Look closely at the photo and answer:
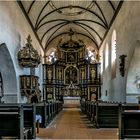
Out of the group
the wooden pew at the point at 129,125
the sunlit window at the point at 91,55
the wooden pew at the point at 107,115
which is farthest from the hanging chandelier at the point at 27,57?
the sunlit window at the point at 91,55

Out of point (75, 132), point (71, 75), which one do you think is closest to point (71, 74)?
point (71, 75)

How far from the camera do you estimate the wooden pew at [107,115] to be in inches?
400

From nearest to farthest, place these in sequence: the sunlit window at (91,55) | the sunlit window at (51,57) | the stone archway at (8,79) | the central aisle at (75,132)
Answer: the central aisle at (75,132) → the stone archway at (8,79) → the sunlit window at (91,55) → the sunlit window at (51,57)

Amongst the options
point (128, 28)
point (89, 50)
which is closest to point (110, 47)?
point (128, 28)

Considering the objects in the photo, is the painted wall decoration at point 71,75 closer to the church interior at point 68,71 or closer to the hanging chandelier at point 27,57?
the church interior at point 68,71

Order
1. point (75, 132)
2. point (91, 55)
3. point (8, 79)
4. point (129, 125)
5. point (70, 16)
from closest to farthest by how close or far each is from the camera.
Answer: point (129, 125) → point (75, 132) → point (8, 79) → point (70, 16) → point (91, 55)

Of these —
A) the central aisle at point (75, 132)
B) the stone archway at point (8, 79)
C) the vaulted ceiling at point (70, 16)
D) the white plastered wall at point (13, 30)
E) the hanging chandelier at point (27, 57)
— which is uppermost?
the vaulted ceiling at point (70, 16)

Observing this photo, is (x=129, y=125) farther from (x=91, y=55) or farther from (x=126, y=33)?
(x=91, y=55)

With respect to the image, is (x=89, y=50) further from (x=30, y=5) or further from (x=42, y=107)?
(x=42, y=107)

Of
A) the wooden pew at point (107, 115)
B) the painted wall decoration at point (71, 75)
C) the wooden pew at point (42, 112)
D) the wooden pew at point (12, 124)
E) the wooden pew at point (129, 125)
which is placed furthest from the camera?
the painted wall decoration at point (71, 75)

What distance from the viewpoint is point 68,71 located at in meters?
32.9

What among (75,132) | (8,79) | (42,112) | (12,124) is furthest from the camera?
(8,79)

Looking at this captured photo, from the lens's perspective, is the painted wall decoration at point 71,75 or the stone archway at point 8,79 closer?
the stone archway at point 8,79

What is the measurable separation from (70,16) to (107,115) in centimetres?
1574
